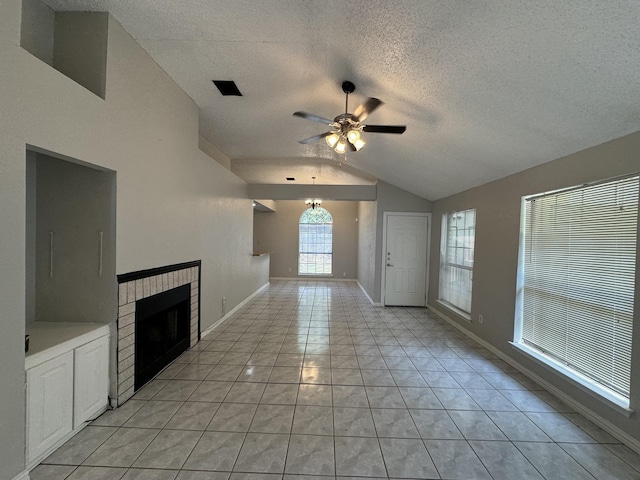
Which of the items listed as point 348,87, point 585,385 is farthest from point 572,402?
point 348,87

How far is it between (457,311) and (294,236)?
19.6ft

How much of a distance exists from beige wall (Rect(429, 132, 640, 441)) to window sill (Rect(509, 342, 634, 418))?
4 cm

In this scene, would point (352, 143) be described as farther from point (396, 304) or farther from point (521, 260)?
point (396, 304)

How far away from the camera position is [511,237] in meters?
3.34

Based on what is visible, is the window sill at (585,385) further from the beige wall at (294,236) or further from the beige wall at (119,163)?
the beige wall at (294,236)

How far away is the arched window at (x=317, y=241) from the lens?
964 cm

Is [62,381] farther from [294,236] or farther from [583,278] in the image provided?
[294,236]

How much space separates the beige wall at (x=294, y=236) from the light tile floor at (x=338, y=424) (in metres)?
5.95

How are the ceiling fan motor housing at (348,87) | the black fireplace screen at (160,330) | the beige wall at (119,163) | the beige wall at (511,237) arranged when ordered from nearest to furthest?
1. the beige wall at (119,163)
2. the beige wall at (511,237)
3. the black fireplace screen at (160,330)
4. the ceiling fan motor housing at (348,87)

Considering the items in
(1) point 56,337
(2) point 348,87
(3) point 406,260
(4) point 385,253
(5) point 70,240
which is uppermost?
(2) point 348,87

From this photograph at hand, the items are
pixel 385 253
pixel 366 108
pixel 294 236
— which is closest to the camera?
pixel 366 108

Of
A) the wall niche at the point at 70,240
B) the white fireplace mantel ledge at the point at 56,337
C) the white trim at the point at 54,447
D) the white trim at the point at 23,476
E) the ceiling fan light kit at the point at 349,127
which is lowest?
the white trim at the point at 54,447

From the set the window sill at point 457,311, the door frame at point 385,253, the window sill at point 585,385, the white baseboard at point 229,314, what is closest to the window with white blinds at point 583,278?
the window sill at point 585,385

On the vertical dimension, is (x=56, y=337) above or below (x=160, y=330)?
above
